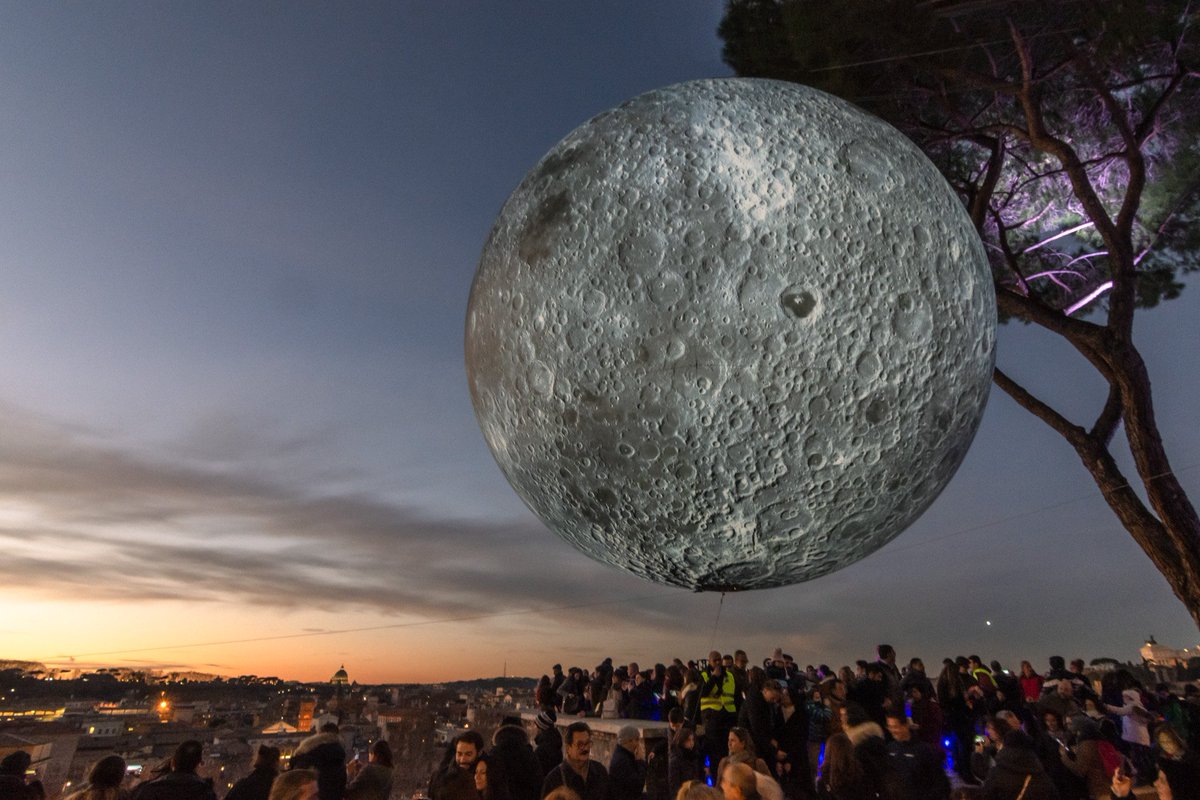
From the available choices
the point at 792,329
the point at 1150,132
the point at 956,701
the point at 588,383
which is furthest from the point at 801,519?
the point at 1150,132

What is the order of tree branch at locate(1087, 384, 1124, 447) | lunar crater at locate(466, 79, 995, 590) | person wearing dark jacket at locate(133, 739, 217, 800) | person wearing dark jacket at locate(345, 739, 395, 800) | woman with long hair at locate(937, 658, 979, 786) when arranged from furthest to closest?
1. tree branch at locate(1087, 384, 1124, 447)
2. woman with long hair at locate(937, 658, 979, 786)
3. person wearing dark jacket at locate(345, 739, 395, 800)
4. person wearing dark jacket at locate(133, 739, 217, 800)
5. lunar crater at locate(466, 79, 995, 590)

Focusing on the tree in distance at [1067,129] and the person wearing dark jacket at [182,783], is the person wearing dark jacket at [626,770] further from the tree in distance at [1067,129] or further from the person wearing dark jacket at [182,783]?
the tree in distance at [1067,129]

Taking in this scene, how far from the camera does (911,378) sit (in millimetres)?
1989

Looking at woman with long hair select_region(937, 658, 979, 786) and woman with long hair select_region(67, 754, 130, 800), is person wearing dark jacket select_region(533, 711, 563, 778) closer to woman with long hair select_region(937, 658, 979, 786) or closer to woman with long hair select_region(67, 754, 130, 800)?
woman with long hair select_region(67, 754, 130, 800)

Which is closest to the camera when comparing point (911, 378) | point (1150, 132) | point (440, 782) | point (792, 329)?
point (792, 329)

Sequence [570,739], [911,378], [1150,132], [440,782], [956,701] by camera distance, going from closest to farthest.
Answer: [911,378], [440,782], [570,739], [956,701], [1150,132]

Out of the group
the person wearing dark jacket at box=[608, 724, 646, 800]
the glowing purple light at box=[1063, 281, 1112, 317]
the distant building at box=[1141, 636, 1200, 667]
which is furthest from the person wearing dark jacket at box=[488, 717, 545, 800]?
the distant building at box=[1141, 636, 1200, 667]

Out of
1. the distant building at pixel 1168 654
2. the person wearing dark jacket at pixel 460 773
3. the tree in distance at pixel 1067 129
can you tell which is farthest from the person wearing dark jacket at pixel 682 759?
the distant building at pixel 1168 654

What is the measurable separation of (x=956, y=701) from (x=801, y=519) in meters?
6.51

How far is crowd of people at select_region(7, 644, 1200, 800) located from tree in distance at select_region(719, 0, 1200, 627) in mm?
1899

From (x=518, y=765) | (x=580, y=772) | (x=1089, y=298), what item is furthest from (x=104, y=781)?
(x=1089, y=298)

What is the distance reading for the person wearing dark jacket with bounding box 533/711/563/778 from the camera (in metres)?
5.96

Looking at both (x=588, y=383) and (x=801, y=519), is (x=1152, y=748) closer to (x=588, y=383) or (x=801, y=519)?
(x=801, y=519)

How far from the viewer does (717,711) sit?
21.3ft
